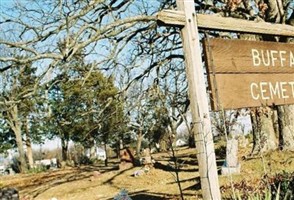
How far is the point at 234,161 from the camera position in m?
A: 12.5

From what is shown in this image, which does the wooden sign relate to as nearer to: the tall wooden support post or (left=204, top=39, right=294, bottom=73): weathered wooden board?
(left=204, top=39, right=294, bottom=73): weathered wooden board

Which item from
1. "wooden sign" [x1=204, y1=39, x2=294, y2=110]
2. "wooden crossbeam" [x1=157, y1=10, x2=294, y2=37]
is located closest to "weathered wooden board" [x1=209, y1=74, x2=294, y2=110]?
"wooden sign" [x1=204, y1=39, x2=294, y2=110]

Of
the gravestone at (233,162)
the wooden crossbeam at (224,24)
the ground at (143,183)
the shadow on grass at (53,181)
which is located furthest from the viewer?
the shadow on grass at (53,181)

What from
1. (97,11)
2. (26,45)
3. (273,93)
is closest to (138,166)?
(97,11)

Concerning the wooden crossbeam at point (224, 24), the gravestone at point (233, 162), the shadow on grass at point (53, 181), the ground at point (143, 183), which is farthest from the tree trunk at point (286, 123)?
the wooden crossbeam at point (224, 24)

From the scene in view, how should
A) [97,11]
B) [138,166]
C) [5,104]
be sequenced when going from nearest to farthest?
1. [5,104]
2. [97,11]
3. [138,166]

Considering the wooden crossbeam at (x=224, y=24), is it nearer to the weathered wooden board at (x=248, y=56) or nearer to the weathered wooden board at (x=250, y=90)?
the weathered wooden board at (x=248, y=56)

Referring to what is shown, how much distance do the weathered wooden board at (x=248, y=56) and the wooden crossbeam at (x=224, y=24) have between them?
0.19 meters

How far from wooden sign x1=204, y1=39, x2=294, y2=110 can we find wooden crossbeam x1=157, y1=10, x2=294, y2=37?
20 centimetres

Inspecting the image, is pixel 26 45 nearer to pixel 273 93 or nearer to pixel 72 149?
pixel 273 93

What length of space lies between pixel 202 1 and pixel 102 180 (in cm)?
743

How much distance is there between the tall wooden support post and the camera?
12.6ft

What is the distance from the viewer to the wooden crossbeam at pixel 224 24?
12.5 ft

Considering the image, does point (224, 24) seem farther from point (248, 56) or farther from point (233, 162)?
point (233, 162)
